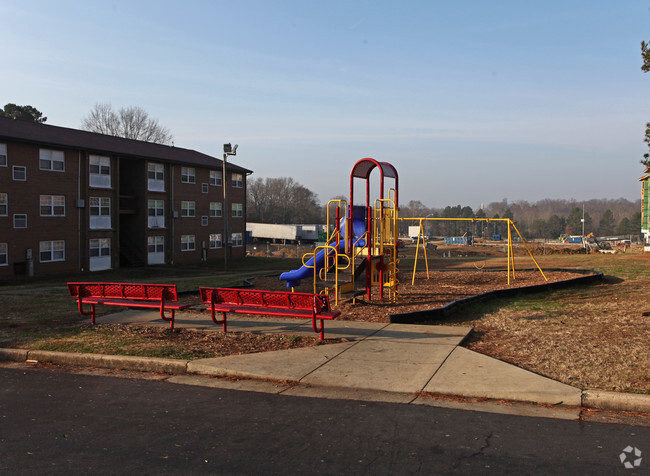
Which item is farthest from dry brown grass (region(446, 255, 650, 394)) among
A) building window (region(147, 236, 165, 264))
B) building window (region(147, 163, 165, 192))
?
building window (region(147, 163, 165, 192))

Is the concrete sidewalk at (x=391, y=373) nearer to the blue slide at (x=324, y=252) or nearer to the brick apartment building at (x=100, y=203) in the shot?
the blue slide at (x=324, y=252)

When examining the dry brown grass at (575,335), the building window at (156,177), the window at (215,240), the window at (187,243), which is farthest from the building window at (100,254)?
the dry brown grass at (575,335)

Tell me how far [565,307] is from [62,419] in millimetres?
10571

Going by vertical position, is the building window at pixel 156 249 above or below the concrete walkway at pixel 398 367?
above

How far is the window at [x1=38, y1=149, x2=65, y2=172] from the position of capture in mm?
30797

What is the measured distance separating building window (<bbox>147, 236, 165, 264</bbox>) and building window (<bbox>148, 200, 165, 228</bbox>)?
98 centimetres

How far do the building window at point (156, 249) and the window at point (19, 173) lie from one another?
10.3 m

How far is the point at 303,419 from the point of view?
574 centimetres

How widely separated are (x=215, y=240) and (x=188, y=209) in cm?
422

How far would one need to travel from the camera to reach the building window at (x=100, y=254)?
33.8m

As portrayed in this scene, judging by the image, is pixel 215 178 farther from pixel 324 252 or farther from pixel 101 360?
pixel 101 360

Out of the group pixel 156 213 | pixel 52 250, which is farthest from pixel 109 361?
pixel 156 213

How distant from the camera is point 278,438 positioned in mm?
5199

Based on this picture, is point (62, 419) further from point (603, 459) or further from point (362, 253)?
point (362, 253)
